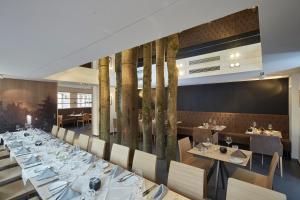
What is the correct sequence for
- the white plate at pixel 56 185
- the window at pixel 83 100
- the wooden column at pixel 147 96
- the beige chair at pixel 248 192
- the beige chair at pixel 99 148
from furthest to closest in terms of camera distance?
the window at pixel 83 100 → the wooden column at pixel 147 96 → the beige chair at pixel 99 148 → the white plate at pixel 56 185 → the beige chair at pixel 248 192

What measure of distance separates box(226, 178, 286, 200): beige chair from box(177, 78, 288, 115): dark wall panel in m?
5.68

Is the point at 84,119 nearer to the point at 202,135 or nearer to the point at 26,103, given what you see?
the point at 26,103

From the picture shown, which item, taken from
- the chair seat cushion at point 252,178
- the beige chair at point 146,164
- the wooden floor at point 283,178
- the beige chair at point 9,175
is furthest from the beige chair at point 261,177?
the beige chair at point 9,175

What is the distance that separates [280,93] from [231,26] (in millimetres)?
3022

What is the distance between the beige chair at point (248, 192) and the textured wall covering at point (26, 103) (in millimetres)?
7800

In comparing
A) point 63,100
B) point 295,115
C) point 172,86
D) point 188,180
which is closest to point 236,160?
point 188,180

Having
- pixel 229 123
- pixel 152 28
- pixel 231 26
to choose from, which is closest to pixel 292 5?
pixel 152 28

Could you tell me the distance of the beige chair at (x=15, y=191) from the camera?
225 centimetres

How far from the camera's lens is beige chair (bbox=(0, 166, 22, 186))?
264 centimetres

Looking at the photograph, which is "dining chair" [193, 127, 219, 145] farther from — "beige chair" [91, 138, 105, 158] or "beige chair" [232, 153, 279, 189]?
"beige chair" [91, 138, 105, 158]

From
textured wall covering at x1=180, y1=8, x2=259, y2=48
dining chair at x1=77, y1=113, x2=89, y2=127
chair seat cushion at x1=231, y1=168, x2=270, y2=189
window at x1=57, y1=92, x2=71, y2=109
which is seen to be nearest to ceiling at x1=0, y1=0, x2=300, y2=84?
chair seat cushion at x1=231, y1=168, x2=270, y2=189

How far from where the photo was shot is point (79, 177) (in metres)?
1.97

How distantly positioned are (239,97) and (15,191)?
7319 millimetres

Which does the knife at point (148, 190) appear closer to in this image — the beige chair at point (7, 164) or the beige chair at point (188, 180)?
the beige chair at point (188, 180)
